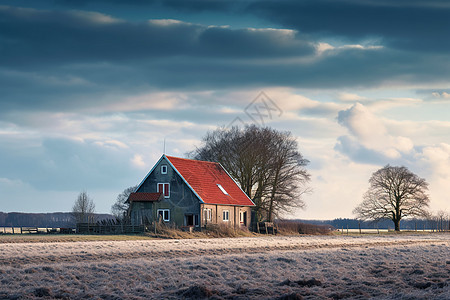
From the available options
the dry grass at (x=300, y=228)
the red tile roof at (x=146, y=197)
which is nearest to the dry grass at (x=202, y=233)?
the red tile roof at (x=146, y=197)

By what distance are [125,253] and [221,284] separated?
1091 centimetres

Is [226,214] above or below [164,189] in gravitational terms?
below

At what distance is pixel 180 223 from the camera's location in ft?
182

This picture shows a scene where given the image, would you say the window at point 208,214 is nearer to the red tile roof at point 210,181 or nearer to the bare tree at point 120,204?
the red tile roof at point 210,181

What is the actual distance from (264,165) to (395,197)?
2117cm

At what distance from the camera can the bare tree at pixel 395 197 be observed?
77062 mm

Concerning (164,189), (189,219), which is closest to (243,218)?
(189,219)

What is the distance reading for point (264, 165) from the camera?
6875 cm

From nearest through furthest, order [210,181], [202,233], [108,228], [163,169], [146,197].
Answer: [202,233]
[108,228]
[146,197]
[163,169]
[210,181]

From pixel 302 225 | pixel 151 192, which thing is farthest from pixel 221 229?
pixel 302 225

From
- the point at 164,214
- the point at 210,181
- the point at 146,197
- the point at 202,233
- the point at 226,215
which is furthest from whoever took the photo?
the point at 210,181

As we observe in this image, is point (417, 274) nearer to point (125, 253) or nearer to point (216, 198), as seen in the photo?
point (125, 253)

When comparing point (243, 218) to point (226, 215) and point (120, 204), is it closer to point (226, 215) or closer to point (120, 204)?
point (226, 215)

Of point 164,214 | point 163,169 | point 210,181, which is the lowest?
point 164,214
